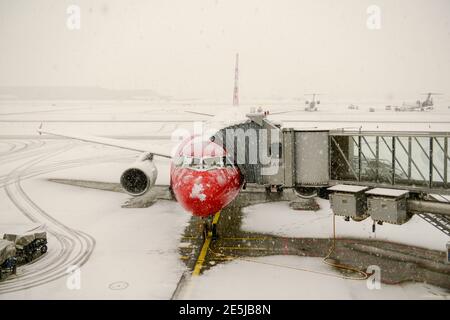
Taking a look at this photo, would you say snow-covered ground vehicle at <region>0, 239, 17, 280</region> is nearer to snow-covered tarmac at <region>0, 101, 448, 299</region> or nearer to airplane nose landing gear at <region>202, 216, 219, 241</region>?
snow-covered tarmac at <region>0, 101, 448, 299</region>

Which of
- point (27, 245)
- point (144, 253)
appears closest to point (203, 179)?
point (144, 253)

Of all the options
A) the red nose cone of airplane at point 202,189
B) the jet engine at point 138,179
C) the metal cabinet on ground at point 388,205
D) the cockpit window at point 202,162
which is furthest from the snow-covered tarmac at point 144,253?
the cockpit window at point 202,162

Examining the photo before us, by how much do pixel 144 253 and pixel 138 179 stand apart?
6082 mm

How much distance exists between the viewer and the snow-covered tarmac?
12445mm

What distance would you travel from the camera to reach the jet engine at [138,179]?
20531 mm

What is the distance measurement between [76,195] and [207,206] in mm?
12576

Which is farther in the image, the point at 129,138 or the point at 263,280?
the point at 129,138

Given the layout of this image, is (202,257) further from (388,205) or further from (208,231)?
(388,205)

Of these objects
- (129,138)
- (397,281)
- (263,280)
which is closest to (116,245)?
(263,280)

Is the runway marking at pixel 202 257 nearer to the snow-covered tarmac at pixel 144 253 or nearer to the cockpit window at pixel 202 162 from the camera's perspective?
the snow-covered tarmac at pixel 144 253

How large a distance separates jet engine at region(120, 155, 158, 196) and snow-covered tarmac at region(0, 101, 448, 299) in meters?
1.24

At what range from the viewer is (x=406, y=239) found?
56.0 ft

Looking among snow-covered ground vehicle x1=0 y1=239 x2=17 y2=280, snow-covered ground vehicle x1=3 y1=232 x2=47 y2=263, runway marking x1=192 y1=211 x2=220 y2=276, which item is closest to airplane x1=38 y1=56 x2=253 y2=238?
runway marking x1=192 y1=211 x2=220 y2=276

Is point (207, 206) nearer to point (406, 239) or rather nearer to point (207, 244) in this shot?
point (207, 244)
